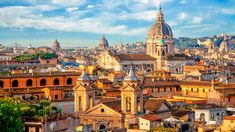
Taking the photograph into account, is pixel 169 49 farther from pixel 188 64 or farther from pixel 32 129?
pixel 32 129

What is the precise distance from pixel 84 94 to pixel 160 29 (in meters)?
79.8

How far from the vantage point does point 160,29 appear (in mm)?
118188

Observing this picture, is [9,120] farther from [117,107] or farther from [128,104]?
[117,107]

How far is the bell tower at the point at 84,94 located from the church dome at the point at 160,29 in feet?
256

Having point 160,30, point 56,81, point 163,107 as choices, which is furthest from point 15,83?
point 160,30

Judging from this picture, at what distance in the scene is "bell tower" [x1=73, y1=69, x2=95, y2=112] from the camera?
39906 mm

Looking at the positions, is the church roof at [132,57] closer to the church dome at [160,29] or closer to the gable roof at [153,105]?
the church dome at [160,29]

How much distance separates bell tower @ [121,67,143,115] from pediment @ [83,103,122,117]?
28.8 inches


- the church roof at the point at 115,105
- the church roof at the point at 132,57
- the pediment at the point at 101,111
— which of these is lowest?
the pediment at the point at 101,111

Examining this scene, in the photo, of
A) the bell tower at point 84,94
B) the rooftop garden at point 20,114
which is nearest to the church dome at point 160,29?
the bell tower at point 84,94

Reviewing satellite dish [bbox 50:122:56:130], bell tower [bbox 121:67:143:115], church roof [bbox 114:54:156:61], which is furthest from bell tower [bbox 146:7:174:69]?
satellite dish [bbox 50:122:56:130]

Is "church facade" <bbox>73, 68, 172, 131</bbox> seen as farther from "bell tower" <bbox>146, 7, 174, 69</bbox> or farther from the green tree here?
"bell tower" <bbox>146, 7, 174, 69</bbox>

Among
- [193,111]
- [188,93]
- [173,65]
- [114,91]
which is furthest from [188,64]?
[193,111]

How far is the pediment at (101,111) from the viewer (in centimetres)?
3847
